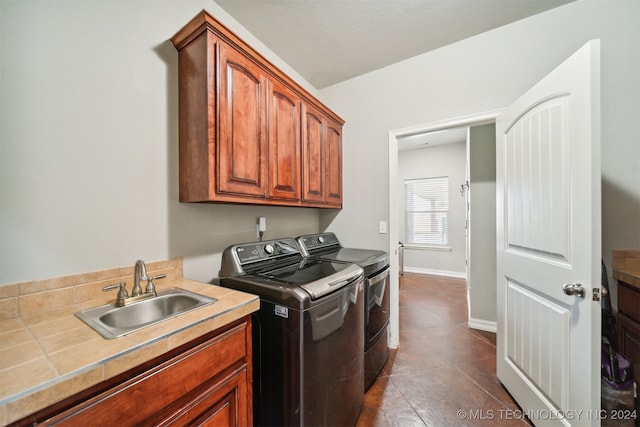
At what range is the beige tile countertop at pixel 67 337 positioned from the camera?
516mm

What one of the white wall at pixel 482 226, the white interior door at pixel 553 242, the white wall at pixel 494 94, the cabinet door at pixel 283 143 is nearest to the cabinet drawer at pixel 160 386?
the cabinet door at pixel 283 143

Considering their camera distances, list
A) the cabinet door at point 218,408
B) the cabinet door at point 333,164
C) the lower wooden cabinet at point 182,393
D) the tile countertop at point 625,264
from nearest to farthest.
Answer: the lower wooden cabinet at point 182,393 < the cabinet door at point 218,408 < the tile countertop at point 625,264 < the cabinet door at point 333,164

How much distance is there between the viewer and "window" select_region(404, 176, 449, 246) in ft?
16.0

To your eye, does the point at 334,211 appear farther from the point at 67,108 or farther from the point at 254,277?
the point at 67,108

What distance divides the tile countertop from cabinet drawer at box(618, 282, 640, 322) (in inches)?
2.0

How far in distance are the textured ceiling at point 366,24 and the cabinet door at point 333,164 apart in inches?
25.2

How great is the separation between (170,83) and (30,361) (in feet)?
4.53

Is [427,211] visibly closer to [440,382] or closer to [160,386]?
[440,382]

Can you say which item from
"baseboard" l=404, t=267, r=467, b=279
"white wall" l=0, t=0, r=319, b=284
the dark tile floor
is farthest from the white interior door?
"baseboard" l=404, t=267, r=467, b=279

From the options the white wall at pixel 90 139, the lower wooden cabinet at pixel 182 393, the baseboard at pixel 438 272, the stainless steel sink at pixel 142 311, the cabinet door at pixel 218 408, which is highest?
the white wall at pixel 90 139

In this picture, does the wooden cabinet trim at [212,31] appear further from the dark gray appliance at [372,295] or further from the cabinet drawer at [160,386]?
the cabinet drawer at [160,386]

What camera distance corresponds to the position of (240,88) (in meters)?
1.35

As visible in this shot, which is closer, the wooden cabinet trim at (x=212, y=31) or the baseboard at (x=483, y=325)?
the wooden cabinet trim at (x=212, y=31)

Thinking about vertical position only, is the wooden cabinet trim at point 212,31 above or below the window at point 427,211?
→ above
